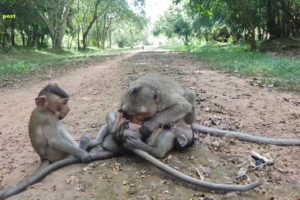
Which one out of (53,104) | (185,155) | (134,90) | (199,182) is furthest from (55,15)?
(199,182)

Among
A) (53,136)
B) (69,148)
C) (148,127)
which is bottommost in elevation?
(69,148)

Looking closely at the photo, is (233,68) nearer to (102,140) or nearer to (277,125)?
(277,125)

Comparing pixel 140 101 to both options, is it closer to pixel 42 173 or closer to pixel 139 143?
pixel 139 143

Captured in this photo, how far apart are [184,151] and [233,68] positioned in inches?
409

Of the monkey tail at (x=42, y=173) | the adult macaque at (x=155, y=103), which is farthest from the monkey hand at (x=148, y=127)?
the monkey tail at (x=42, y=173)

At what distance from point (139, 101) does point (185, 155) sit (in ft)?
3.57

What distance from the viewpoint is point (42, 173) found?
5.11 meters

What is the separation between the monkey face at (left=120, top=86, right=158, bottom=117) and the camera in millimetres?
4781

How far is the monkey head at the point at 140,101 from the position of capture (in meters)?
4.78

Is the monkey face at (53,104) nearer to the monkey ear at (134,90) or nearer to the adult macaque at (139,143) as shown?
the adult macaque at (139,143)

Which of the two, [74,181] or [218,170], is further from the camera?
[218,170]

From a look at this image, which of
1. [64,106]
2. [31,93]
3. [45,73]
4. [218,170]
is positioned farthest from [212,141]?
[45,73]

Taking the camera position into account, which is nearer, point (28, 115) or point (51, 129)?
point (51, 129)

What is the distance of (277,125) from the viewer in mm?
7363
